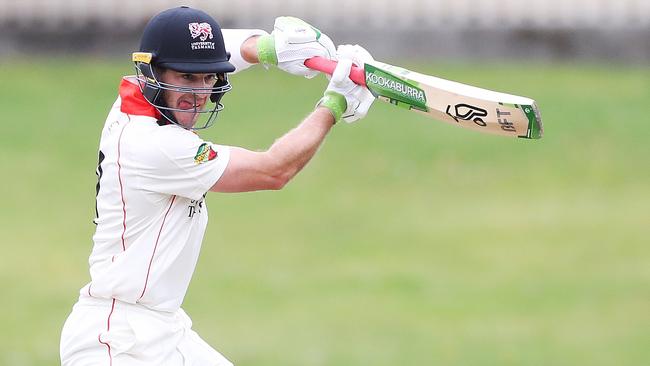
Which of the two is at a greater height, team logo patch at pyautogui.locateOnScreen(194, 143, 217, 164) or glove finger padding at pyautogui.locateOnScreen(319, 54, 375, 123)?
glove finger padding at pyautogui.locateOnScreen(319, 54, 375, 123)

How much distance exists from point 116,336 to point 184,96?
3.14 feet

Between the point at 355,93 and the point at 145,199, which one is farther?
the point at 355,93

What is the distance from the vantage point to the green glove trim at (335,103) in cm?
631

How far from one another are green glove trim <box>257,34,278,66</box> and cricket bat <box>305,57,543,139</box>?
0.64ft

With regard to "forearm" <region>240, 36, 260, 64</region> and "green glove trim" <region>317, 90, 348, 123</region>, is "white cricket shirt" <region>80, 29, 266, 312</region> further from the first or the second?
"forearm" <region>240, 36, 260, 64</region>

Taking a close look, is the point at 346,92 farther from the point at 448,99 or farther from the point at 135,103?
the point at 135,103

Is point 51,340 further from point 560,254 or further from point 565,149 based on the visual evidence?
point 565,149

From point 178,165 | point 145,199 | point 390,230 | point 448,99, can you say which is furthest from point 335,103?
point 390,230

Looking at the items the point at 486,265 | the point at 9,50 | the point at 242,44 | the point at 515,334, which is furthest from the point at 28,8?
the point at 242,44

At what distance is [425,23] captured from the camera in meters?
17.5

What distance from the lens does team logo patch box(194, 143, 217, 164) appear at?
6.09 meters

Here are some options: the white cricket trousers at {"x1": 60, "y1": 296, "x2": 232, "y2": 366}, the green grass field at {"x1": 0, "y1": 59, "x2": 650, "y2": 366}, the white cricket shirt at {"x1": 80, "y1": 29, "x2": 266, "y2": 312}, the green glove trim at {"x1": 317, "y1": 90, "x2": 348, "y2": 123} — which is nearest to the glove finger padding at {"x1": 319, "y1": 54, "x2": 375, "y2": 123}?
the green glove trim at {"x1": 317, "y1": 90, "x2": 348, "y2": 123}

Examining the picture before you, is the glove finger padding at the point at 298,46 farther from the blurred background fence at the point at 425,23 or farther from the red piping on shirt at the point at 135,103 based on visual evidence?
the blurred background fence at the point at 425,23

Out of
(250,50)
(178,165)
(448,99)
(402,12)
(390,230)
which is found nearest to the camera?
(178,165)
